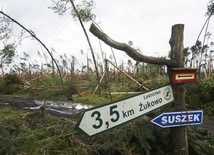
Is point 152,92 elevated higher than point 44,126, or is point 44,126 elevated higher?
point 152,92

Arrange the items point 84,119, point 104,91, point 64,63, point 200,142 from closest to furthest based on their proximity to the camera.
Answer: point 84,119 < point 200,142 < point 104,91 < point 64,63

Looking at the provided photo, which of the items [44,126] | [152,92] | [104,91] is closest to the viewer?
[152,92]

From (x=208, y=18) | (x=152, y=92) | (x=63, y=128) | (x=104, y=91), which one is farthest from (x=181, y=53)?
(x=208, y=18)

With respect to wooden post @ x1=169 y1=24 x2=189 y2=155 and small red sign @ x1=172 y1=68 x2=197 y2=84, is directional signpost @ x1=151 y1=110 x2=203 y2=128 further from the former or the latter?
small red sign @ x1=172 y1=68 x2=197 y2=84

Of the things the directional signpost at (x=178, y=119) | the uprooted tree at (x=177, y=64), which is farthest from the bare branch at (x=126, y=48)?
the directional signpost at (x=178, y=119)

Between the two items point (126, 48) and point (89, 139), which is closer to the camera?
point (126, 48)

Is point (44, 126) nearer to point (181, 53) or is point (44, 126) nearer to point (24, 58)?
point (181, 53)

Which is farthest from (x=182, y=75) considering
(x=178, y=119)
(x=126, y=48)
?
(x=126, y=48)

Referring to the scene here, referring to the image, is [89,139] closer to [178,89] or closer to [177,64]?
[178,89]

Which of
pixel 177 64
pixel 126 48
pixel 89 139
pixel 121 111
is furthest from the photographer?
pixel 89 139

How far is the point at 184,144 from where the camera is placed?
15.2ft

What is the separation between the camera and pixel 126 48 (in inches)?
174

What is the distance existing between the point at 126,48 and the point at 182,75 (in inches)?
31.4

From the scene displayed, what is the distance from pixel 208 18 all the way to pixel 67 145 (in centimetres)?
1192
